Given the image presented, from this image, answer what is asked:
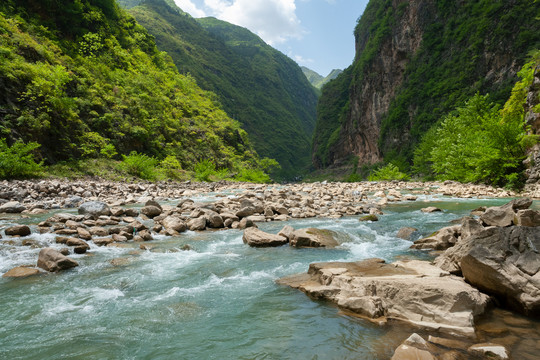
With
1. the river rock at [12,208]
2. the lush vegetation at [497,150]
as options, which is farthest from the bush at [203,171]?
the lush vegetation at [497,150]

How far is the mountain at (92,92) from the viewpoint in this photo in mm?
18141

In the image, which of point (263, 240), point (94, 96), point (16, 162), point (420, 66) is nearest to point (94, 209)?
point (263, 240)

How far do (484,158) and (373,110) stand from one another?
180 ft

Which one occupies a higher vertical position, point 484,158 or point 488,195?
point 484,158

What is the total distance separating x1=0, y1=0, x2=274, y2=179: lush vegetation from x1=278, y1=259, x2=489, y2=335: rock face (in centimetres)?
1658

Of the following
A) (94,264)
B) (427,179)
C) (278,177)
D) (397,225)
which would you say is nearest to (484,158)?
(397,225)

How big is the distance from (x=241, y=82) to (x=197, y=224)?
116210 mm

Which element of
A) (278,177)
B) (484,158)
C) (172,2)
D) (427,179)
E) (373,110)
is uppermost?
(172,2)

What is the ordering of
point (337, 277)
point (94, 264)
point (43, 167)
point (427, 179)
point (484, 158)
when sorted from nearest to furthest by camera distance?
point (337, 277), point (94, 264), point (43, 167), point (484, 158), point (427, 179)

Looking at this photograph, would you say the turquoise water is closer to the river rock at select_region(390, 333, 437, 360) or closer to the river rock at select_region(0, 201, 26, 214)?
the river rock at select_region(390, 333, 437, 360)

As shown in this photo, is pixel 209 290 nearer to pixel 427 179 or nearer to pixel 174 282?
pixel 174 282

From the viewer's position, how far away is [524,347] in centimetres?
327

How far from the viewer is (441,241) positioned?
7.09 metres

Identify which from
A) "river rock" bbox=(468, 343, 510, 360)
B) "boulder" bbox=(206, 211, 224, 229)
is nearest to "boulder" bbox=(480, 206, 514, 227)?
"river rock" bbox=(468, 343, 510, 360)
